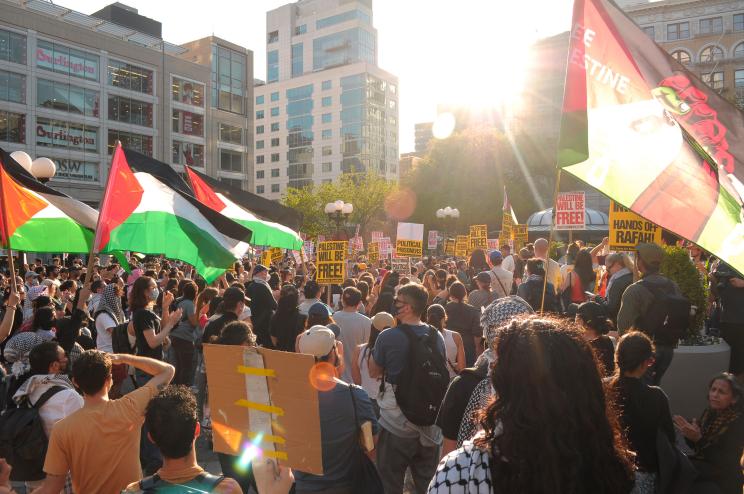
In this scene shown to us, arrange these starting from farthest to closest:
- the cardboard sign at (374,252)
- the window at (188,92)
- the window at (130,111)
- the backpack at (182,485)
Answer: the window at (188,92)
the window at (130,111)
the cardboard sign at (374,252)
the backpack at (182,485)

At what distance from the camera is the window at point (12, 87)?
44500 millimetres

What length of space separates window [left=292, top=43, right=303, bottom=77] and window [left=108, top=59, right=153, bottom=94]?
1997 inches

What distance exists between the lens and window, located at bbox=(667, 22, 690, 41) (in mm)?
65812

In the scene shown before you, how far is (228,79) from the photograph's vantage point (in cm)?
6656

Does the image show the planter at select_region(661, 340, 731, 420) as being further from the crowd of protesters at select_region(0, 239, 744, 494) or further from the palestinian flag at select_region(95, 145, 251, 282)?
the palestinian flag at select_region(95, 145, 251, 282)

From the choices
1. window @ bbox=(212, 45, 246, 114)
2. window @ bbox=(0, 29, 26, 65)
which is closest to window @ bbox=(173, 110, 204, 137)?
window @ bbox=(212, 45, 246, 114)

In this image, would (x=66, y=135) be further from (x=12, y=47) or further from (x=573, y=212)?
(x=573, y=212)

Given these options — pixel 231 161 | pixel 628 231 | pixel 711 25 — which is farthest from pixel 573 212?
pixel 711 25

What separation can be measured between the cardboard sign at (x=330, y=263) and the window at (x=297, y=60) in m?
97.4

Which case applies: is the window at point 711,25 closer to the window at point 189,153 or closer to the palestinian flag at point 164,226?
the window at point 189,153

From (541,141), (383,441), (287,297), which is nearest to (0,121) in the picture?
(541,141)

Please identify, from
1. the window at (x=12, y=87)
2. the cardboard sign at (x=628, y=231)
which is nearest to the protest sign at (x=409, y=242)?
the cardboard sign at (x=628, y=231)

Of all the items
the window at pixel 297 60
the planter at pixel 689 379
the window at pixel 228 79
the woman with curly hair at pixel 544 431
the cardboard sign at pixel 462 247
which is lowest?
the planter at pixel 689 379

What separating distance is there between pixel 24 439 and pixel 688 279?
7835 mm
